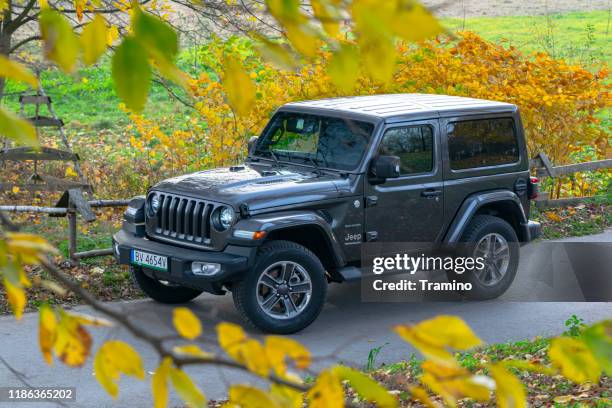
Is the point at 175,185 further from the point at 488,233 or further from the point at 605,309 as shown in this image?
the point at 605,309

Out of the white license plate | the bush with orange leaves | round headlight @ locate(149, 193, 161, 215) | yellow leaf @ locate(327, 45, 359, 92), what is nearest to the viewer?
yellow leaf @ locate(327, 45, 359, 92)

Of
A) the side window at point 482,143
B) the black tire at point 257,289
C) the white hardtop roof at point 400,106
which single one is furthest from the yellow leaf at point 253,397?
the side window at point 482,143

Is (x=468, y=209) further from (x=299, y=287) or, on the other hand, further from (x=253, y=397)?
(x=253, y=397)

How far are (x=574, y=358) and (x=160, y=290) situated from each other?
7.45 metres

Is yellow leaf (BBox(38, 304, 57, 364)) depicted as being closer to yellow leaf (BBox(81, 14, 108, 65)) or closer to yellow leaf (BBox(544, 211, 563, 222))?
yellow leaf (BBox(81, 14, 108, 65))

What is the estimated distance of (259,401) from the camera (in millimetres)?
1981

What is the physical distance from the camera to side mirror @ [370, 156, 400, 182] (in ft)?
28.3

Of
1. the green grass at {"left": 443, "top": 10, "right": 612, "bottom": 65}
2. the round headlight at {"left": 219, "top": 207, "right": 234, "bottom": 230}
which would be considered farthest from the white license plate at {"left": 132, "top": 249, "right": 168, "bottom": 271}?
the green grass at {"left": 443, "top": 10, "right": 612, "bottom": 65}

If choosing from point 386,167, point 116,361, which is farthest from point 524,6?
point 116,361

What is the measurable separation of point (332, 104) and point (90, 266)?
2.90 meters

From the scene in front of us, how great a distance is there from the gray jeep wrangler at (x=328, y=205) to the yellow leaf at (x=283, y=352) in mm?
6006

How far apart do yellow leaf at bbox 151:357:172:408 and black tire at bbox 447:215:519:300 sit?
7.48m

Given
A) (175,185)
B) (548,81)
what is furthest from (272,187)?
(548,81)

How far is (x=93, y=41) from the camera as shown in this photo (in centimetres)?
209
